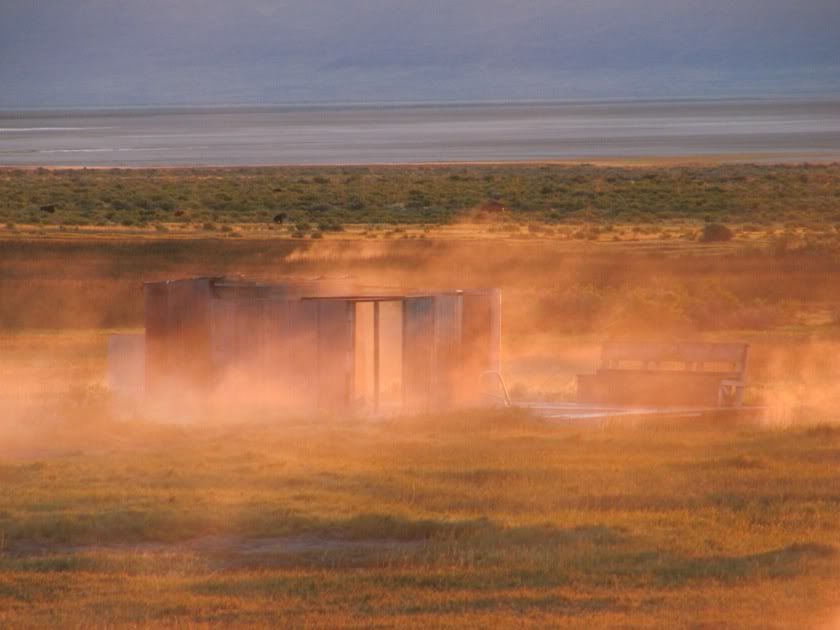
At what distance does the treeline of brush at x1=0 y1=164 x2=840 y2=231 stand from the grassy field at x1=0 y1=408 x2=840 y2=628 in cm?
3020

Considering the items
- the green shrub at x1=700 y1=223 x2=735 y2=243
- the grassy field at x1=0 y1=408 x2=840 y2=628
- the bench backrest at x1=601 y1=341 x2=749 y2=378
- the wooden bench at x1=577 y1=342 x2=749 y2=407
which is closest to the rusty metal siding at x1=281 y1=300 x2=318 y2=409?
the grassy field at x1=0 y1=408 x2=840 y2=628

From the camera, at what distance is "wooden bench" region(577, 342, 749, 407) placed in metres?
16.3

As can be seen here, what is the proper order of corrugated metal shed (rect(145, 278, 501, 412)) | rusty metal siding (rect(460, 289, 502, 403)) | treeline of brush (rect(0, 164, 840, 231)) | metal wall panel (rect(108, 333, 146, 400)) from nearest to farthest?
corrugated metal shed (rect(145, 278, 501, 412)) < metal wall panel (rect(108, 333, 146, 400)) < rusty metal siding (rect(460, 289, 502, 403)) < treeline of brush (rect(0, 164, 840, 231))

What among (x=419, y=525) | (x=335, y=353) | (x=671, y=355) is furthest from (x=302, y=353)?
(x=419, y=525)

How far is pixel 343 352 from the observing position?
1576 cm

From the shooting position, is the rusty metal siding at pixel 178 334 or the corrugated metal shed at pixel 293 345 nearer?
the corrugated metal shed at pixel 293 345

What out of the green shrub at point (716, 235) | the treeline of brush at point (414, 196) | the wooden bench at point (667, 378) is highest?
the wooden bench at point (667, 378)

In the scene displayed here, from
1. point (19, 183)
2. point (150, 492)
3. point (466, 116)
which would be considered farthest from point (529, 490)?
point (466, 116)

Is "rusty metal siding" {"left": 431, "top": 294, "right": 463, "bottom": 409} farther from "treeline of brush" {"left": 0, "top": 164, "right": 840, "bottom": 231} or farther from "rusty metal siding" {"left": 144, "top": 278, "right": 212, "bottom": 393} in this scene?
"treeline of brush" {"left": 0, "top": 164, "right": 840, "bottom": 231}

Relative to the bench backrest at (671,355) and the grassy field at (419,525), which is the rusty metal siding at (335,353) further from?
the bench backrest at (671,355)

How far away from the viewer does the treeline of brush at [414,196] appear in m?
48.7

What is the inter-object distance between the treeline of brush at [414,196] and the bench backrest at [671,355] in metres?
27.0

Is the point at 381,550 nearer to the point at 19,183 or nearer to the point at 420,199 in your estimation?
the point at 420,199

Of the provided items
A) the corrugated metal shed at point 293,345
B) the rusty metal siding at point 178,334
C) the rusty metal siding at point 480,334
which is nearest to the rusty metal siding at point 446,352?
the corrugated metal shed at point 293,345
